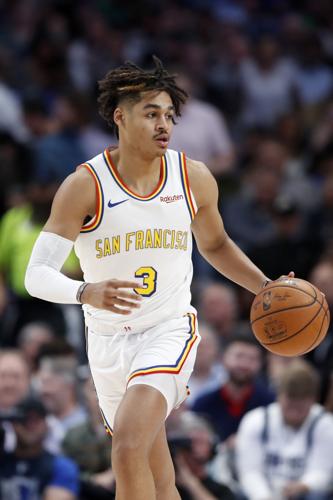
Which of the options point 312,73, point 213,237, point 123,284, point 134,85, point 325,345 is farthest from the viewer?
point 312,73

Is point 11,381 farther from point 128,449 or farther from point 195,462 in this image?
point 128,449

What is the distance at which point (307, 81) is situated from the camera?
47.6 ft

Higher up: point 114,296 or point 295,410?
point 114,296

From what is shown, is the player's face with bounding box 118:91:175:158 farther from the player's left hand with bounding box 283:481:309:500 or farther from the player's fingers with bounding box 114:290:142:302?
the player's left hand with bounding box 283:481:309:500

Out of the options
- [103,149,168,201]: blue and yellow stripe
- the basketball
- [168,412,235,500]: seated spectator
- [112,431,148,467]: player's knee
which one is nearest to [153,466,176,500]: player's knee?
[112,431,148,467]: player's knee

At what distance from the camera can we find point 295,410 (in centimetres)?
862

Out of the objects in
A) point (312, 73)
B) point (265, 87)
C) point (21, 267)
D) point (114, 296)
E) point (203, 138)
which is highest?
point (312, 73)

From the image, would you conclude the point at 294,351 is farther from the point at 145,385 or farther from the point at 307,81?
the point at 307,81

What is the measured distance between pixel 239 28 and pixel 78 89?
268cm

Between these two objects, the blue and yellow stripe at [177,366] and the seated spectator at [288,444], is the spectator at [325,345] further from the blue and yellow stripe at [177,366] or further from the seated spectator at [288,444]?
the blue and yellow stripe at [177,366]

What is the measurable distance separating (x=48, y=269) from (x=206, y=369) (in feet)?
13.5

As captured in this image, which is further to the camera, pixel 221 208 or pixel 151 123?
pixel 221 208

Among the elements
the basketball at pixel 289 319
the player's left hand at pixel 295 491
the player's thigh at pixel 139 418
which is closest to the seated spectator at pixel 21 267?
the player's left hand at pixel 295 491

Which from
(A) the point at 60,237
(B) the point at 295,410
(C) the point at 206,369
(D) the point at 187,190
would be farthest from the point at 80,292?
(C) the point at 206,369
